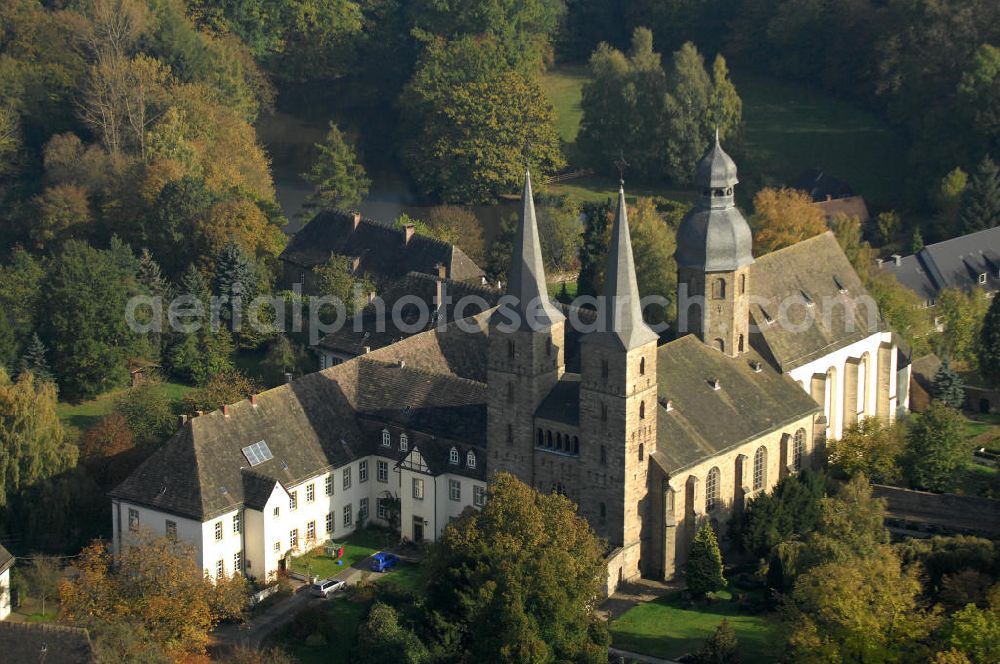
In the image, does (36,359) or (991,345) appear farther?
(36,359)

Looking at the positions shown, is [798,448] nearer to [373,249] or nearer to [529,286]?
[529,286]

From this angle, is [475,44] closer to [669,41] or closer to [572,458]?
[669,41]

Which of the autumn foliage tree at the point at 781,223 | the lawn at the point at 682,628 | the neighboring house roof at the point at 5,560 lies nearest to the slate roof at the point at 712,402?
the lawn at the point at 682,628


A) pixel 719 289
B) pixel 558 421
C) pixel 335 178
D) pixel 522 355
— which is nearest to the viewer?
pixel 558 421

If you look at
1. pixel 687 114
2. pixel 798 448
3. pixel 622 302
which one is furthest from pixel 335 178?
pixel 622 302

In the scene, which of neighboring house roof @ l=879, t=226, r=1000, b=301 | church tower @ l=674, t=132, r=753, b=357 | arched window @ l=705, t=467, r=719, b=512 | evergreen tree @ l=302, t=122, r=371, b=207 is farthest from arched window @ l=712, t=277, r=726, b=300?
evergreen tree @ l=302, t=122, r=371, b=207

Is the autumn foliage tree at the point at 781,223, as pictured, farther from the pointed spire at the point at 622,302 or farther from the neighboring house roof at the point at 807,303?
the pointed spire at the point at 622,302
